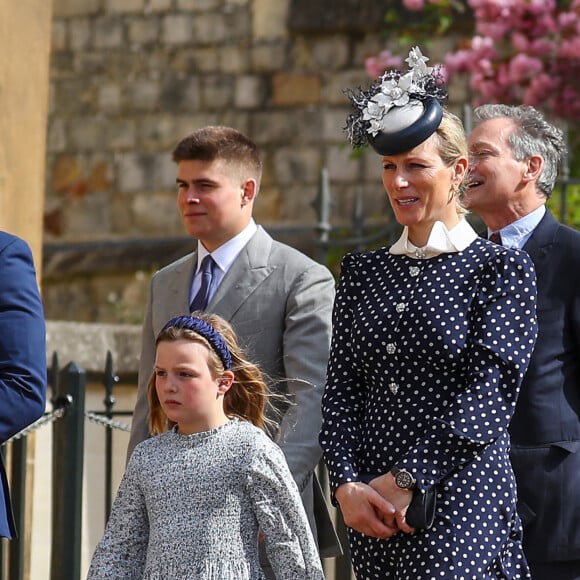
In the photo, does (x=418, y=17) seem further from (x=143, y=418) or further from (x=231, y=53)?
(x=143, y=418)

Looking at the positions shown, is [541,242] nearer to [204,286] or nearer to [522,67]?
[204,286]

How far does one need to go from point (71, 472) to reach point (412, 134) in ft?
7.50

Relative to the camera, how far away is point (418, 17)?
36.7 ft

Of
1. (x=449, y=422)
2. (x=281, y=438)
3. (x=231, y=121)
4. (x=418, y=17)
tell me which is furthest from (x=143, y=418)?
(x=231, y=121)

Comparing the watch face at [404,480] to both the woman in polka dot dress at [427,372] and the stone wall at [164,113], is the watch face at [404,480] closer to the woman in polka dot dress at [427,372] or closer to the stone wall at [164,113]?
the woman in polka dot dress at [427,372]

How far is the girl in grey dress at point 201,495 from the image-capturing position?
3334 millimetres

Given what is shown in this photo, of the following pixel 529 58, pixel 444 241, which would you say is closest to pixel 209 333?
pixel 444 241

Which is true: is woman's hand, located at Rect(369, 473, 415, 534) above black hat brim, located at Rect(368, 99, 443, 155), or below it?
below

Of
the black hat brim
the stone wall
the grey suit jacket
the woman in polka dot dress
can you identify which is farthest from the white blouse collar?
the stone wall

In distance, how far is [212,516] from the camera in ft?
11.0

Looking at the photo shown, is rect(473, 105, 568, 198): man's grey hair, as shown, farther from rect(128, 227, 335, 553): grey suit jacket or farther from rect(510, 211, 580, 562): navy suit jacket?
rect(128, 227, 335, 553): grey suit jacket

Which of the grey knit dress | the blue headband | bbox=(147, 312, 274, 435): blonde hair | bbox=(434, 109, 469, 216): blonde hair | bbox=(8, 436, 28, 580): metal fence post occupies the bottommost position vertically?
bbox=(8, 436, 28, 580): metal fence post

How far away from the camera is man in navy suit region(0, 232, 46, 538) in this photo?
3252 mm

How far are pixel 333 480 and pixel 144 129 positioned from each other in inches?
381
